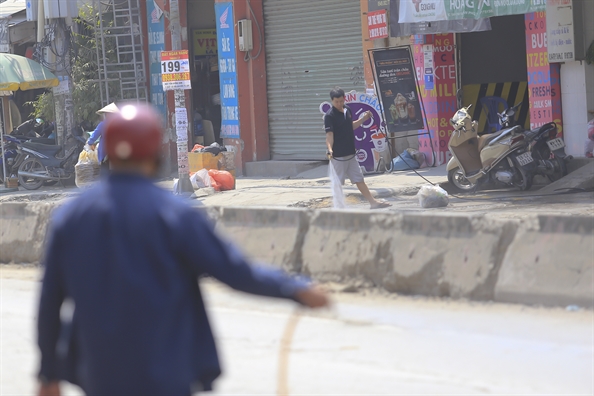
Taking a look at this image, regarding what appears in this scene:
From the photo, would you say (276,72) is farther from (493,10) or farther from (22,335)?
(22,335)

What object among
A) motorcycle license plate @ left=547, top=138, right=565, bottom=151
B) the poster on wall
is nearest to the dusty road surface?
motorcycle license plate @ left=547, top=138, right=565, bottom=151

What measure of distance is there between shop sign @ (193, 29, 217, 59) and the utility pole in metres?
7.17

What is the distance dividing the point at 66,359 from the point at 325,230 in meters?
5.60

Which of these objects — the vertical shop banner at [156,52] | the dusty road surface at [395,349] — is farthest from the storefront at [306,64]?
the dusty road surface at [395,349]

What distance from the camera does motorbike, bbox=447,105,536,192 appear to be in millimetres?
13125

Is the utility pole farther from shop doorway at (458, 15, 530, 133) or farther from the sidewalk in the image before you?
shop doorway at (458, 15, 530, 133)

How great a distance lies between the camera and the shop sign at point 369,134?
56.4 ft

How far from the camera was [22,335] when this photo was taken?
7562 millimetres

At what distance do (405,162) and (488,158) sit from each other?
3.59m

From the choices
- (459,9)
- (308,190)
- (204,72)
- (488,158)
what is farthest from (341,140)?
(204,72)

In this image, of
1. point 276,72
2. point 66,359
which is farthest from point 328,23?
point 66,359

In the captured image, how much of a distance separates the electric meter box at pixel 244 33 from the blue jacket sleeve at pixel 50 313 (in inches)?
673

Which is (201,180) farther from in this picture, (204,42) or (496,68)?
(204,42)

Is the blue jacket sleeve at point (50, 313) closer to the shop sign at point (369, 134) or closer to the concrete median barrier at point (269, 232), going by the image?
the concrete median barrier at point (269, 232)
